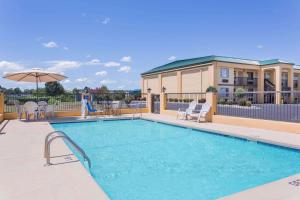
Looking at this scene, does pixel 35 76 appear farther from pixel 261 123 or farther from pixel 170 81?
pixel 170 81

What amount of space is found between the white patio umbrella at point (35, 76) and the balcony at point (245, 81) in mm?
25134

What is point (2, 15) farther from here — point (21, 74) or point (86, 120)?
point (86, 120)

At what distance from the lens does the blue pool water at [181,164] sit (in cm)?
396

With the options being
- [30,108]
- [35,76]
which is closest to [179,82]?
[35,76]

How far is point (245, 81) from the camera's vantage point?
104 feet

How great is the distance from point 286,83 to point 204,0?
27046mm

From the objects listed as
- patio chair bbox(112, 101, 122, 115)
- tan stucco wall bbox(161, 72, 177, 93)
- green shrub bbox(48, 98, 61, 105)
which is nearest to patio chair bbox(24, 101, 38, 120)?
green shrub bbox(48, 98, 61, 105)

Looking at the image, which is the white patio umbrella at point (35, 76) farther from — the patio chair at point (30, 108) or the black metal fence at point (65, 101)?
the patio chair at point (30, 108)

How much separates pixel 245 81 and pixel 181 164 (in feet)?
97.8

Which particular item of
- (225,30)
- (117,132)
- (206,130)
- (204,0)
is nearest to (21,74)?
(117,132)

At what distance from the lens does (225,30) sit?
20.6 meters

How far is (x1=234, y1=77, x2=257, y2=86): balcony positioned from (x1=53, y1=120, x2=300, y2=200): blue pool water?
25.0 m

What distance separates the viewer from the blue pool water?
3.96m

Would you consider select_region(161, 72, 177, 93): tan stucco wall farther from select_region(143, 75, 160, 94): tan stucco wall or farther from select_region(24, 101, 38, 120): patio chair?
select_region(24, 101, 38, 120): patio chair
